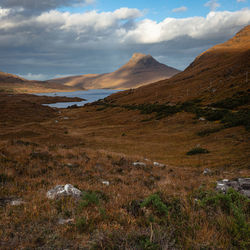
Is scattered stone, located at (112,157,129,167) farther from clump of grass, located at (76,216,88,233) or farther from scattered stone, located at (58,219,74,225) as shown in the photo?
clump of grass, located at (76,216,88,233)

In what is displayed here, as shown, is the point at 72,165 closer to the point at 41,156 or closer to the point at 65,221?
the point at 41,156

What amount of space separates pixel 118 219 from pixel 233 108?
48.9 meters

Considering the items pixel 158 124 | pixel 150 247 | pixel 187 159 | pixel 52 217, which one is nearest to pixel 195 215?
pixel 150 247

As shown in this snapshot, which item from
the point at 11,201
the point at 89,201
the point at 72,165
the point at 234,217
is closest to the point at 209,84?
the point at 72,165

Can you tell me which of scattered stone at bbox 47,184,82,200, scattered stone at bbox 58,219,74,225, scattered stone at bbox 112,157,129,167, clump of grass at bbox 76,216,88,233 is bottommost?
scattered stone at bbox 112,157,129,167

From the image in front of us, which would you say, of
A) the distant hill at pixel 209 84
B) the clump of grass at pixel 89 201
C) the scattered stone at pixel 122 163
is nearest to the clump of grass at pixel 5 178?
the clump of grass at pixel 89 201

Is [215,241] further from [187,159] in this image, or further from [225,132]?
[225,132]

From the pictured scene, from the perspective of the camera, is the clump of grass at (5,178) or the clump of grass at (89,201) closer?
the clump of grass at (89,201)

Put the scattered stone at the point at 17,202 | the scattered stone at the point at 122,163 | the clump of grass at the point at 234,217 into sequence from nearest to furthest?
1. the clump of grass at the point at 234,217
2. the scattered stone at the point at 17,202
3. the scattered stone at the point at 122,163

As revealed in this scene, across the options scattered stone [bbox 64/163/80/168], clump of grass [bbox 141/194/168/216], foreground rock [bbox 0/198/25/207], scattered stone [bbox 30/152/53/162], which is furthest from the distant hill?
foreground rock [bbox 0/198/25/207]

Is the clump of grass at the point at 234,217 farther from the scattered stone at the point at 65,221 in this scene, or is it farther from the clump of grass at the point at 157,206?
the scattered stone at the point at 65,221

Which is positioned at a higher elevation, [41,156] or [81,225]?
[81,225]

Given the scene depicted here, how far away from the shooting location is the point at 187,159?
18.3 metres

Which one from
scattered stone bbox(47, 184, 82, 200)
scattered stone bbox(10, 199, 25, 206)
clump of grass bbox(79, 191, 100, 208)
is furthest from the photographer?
scattered stone bbox(47, 184, 82, 200)
